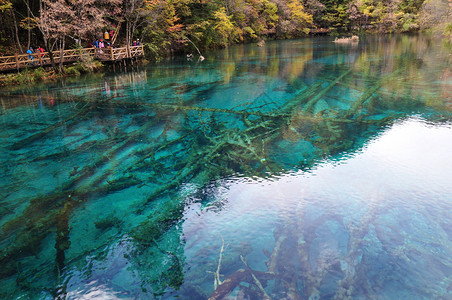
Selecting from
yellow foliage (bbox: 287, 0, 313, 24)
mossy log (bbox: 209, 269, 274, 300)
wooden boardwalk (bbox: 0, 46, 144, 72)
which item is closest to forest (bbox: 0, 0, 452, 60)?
yellow foliage (bbox: 287, 0, 313, 24)

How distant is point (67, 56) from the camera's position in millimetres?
21938

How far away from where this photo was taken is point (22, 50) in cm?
2280

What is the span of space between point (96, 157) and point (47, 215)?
2.74 m

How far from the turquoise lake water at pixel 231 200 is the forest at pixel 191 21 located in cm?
991

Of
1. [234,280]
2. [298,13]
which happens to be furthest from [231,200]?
[298,13]

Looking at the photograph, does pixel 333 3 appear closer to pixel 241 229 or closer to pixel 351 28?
pixel 351 28

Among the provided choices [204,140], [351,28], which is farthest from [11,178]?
[351,28]

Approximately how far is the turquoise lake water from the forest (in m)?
9.91

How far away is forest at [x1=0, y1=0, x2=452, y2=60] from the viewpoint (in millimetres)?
20062

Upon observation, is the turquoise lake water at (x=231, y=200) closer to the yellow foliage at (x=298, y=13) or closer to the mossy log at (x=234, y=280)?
the mossy log at (x=234, y=280)

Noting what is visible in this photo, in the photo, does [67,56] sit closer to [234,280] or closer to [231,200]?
[231,200]

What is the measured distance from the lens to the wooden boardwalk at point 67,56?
1938 centimetres

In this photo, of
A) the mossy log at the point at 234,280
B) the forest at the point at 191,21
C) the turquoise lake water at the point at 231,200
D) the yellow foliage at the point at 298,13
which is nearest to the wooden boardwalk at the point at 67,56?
the forest at the point at 191,21

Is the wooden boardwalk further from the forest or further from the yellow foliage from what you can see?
the yellow foliage
